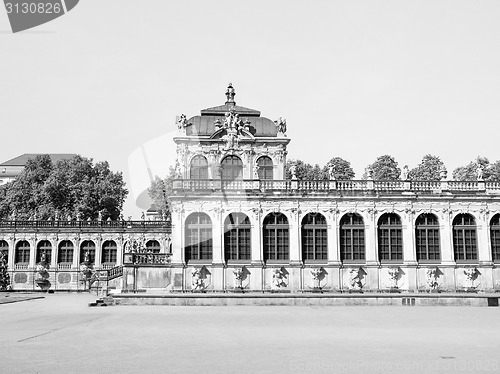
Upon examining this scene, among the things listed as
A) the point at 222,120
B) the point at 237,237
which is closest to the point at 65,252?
the point at 222,120

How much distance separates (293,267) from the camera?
4212 centimetres

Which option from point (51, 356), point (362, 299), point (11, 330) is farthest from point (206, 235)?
point (51, 356)

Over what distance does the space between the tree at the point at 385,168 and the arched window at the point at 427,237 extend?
129ft

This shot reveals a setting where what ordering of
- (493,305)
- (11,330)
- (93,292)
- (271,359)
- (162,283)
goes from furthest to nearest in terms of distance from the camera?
(93,292), (162,283), (493,305), (11,330), (271,359)

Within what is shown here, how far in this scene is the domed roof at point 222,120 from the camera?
161ft

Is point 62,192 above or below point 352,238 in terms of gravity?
above

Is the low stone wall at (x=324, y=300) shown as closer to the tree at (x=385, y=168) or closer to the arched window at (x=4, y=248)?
the arched window at (x=4, y=248)

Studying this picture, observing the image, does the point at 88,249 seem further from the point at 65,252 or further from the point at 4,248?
the point at 4,248

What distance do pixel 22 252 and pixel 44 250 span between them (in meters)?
2.31

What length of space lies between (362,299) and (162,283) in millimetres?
16000

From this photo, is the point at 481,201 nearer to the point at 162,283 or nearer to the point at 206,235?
the point at 206,235

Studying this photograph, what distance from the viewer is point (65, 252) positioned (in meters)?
61.8

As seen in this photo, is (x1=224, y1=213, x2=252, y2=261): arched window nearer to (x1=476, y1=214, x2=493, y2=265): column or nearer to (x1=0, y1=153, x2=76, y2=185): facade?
(x1=476, y1=214, x2=493, y2=265): column

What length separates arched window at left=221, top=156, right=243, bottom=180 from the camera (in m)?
48.2
